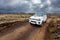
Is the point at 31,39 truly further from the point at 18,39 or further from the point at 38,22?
the point at 38,22

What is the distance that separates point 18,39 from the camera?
14.9 metres

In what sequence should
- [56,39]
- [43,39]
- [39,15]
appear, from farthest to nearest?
[39,15] < [56,39] < [43,39]

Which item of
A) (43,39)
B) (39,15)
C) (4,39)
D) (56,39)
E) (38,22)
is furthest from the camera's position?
(39,15)

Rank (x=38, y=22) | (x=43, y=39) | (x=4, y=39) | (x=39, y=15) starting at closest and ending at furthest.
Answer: (x=4, y=39)
(x=43, y=39)
(x=38, y=22)
(x=39, y=15)

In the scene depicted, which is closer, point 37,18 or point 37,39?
point 37,39

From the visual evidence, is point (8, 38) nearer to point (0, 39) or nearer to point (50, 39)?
point (0, 39)

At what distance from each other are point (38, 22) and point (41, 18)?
0.85m

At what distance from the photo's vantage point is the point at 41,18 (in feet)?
81.4

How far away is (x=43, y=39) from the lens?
52.0 feet

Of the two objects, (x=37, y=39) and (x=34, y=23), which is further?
(x=34, y=23)

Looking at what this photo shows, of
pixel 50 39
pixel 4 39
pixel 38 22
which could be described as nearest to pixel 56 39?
pixel 50 39

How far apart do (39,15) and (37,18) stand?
1542 mm

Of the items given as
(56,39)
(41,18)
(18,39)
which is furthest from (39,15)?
(18,39)

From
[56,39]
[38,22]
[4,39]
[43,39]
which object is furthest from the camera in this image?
[38,22]
